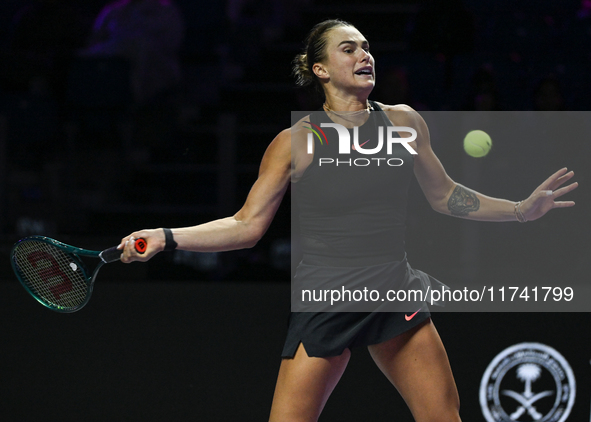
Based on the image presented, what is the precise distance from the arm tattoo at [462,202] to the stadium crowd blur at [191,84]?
34.0 inches

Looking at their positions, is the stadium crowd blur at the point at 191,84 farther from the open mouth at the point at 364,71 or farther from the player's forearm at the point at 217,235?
the player's forearm at the point at 217,235

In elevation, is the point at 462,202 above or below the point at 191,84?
below

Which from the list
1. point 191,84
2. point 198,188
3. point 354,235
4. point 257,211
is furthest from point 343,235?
point 191,84

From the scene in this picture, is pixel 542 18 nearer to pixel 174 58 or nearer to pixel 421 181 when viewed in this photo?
pixel 174 58

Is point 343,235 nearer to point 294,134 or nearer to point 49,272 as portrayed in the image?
point 294,134

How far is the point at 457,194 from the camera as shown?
7.77 feet

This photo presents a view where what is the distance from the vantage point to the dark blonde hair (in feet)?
7.56

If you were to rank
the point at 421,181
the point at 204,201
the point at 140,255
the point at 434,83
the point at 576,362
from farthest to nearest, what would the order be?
1. the point at 434,83
2. the point at 204,201
3. the point at 576,362
4. the point at 421,181
5. the point at 140,255

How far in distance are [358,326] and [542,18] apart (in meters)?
3.31

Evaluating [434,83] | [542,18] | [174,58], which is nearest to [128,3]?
[174,58]

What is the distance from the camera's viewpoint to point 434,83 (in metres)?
4.09

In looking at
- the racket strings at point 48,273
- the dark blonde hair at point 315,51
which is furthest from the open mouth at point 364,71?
the racket strings at point 48,273

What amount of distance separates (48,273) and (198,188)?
1.36 meters

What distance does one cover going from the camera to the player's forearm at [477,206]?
7.63ft
